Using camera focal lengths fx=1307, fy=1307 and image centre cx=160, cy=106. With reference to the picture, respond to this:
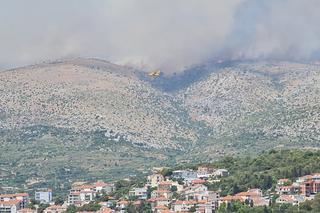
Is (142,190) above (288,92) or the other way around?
the other way around

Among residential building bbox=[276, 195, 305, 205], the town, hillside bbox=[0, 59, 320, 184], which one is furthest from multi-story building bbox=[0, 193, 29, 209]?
residential building bbox=[276, 195, 305, 205]

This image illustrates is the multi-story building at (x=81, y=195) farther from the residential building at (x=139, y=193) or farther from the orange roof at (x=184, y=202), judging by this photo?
the orange roof at (x=184, y=202)

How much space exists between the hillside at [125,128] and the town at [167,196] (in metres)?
30.4

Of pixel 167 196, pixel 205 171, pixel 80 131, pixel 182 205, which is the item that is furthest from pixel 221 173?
pixel 80 131

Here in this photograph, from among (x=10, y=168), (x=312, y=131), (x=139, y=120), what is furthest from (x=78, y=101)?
(x=312, y=131)

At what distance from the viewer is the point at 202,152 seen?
17475 centimetres

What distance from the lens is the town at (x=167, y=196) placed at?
354 ft

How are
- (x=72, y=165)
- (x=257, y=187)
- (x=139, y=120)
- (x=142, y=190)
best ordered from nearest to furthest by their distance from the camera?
(x=257, y=187) < (x=142, y=190) < (x=72, y=165) < (x=139, y=120)

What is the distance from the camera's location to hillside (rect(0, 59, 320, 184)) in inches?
6624

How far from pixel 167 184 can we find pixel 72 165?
4619 cm

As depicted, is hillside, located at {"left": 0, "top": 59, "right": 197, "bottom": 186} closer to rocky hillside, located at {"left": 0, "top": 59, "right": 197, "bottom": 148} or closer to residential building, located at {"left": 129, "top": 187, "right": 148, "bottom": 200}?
rocky hillside, located at {"left": 0, "top": 59, "right": 197, "bottom": 148}

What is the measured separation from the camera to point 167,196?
118 meters

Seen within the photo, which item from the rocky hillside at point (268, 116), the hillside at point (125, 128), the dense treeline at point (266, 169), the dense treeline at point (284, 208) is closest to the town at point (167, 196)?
the dense treeline at point (284, 208)

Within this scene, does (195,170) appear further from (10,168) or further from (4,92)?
(4,92)
